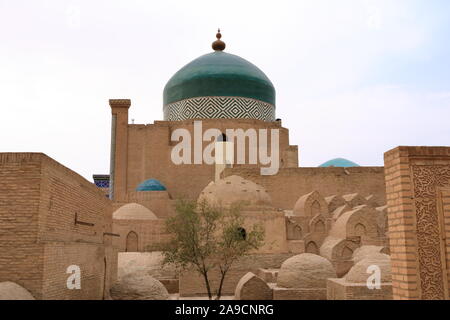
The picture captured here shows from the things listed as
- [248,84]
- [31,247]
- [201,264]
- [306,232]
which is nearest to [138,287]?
[201,264]

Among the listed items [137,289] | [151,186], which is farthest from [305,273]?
[151,186]

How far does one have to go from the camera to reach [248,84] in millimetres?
27188

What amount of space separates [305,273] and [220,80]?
1640 cm

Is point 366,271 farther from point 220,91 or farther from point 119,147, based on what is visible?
point 220,91

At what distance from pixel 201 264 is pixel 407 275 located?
36.4ft

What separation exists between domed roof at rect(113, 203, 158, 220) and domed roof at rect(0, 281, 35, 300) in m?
12.9

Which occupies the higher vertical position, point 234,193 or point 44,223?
point 234,193

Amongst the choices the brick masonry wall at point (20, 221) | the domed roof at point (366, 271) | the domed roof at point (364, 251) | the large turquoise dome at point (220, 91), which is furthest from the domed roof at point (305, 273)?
the large turquoise dome at point (220, 91)

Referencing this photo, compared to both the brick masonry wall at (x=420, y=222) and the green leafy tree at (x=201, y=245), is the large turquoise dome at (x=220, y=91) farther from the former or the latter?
the brick masonry wall at (x=420, y=222)

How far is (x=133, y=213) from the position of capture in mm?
19547

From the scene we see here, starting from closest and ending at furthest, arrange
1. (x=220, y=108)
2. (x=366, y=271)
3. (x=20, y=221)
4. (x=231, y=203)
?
(x=20, y=221) → (x=366, y=271) → (x=231, y=203) → (x=220, y=108)

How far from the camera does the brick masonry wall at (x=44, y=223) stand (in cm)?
661
